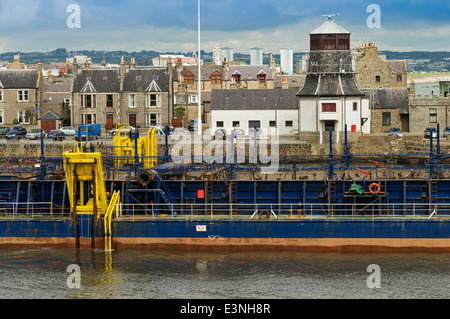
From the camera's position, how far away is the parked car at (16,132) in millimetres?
75938

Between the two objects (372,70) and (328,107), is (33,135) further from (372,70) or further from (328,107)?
(372,70)

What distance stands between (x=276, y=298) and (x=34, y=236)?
14.5 metres

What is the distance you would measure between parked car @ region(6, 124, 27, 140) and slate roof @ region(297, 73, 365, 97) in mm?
26757

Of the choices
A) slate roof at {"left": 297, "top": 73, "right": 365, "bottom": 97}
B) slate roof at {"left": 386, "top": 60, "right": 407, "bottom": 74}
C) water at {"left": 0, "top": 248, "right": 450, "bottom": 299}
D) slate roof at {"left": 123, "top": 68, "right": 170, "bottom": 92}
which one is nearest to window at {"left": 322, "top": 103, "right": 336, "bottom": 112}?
slate roof at {"left": 297, "top": 73, "right": 365, "bottom": 97}

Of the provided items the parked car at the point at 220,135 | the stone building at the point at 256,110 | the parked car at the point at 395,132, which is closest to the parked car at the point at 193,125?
the stone building at the point at 256,110

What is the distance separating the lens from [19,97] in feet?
283

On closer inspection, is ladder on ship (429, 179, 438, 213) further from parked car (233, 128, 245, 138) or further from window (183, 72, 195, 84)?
window (183, 72, 195, 84)

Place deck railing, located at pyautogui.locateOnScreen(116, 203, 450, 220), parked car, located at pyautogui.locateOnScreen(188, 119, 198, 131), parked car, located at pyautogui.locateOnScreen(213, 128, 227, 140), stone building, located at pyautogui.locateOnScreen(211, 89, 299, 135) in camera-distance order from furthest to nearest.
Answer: parked car, located at pyautogui.locateOnScreen(188, 119, 198, 131), stone building, located at pyautogui.locateOnScreen(211, 89, 299, 135), parked car, located at pyautogui.locateOnScreen(213, 128, 227, 140), deck railing, located at pyautogui.locateOnScreen(116, 203, 450, 220)

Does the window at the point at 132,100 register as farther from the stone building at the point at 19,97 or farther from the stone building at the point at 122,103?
the stone building at the point at 19,97

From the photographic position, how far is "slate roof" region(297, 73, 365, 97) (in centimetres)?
7125

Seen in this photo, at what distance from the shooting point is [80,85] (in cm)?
8331

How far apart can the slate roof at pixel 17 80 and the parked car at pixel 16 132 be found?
7.19 m
